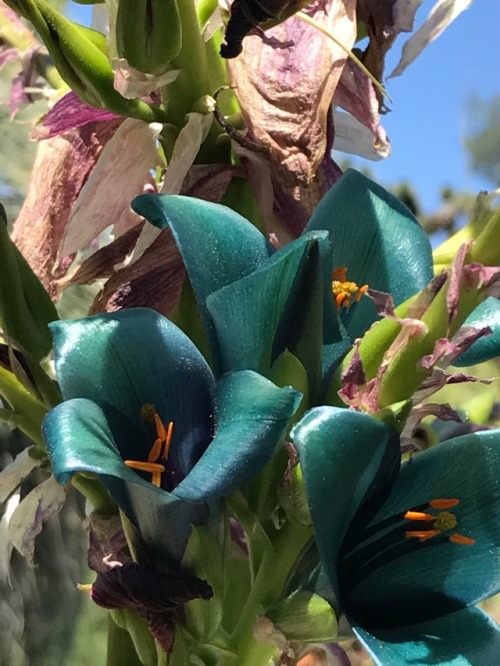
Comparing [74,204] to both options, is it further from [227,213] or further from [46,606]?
[46,606]

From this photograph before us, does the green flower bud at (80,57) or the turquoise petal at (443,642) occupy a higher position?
the green flower bud at (80,57)

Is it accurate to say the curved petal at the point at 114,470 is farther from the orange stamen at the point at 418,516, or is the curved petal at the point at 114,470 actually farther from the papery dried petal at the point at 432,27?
the papery dried petal at the point at 432,27

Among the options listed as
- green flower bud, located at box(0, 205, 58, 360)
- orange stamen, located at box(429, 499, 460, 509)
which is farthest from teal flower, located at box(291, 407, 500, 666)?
green flower bud, located at box(0, 205, 58, 360)

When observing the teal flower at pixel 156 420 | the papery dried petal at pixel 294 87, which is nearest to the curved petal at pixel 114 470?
the teal flower at pixel 156 420

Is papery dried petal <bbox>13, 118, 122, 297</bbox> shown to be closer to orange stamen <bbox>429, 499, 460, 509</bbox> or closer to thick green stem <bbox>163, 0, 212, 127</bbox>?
thick green stem <bbox>163, 0, 212, 127</bbox>

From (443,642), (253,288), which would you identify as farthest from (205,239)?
(443,642)
